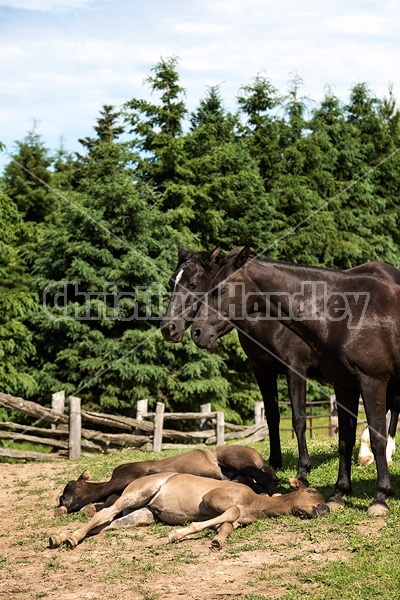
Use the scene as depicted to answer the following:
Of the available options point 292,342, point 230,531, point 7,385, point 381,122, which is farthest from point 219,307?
point 381,122

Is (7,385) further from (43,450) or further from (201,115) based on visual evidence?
(201,115)

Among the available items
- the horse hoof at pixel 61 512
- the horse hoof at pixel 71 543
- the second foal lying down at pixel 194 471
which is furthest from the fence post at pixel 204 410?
the horse hoof at pixel 71 543

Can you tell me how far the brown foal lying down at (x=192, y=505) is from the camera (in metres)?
6.96

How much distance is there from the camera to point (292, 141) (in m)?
28.3

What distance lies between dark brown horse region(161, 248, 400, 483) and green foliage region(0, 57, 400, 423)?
27.3 feet

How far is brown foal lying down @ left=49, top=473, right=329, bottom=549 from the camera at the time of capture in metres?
6.96

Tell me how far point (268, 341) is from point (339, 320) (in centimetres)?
185

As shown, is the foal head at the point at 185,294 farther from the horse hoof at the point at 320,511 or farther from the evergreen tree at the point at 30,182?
the evergreen tree at the point at 30,182

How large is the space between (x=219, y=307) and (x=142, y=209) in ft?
40.7

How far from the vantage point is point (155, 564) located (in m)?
6.23

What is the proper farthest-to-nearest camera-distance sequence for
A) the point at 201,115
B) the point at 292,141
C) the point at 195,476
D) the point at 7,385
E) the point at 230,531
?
1. the point at 292,141
2. the point at 201,115
3. the point at 7,385
4. the point at 195,476
5. the point at 230,531

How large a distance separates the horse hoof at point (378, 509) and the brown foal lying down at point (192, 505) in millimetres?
425

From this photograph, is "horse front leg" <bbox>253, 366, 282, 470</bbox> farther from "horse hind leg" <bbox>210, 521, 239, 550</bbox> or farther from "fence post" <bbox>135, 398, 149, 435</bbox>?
"fence post" <bbox>135, 398, 149, 435</bbox>

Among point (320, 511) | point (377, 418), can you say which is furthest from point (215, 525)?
point (377, 418)
